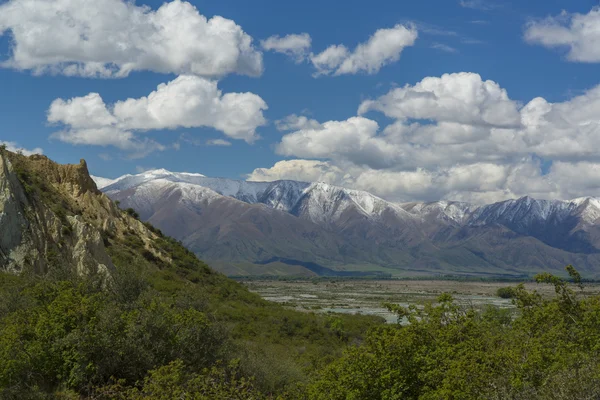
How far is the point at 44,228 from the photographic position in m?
60.9

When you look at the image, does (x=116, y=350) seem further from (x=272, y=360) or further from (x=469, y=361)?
(x=469, y=361)

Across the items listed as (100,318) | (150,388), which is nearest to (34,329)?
(100,318)

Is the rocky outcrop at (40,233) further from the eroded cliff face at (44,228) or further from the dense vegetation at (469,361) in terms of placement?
the dense vegetation at (469,361)

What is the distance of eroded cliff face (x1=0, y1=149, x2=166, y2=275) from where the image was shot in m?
55.8

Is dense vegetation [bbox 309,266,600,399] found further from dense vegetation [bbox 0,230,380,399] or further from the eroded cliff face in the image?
the eroded cliff face

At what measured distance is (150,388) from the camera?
78.9 ft

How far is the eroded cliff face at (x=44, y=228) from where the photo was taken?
55.8 meters

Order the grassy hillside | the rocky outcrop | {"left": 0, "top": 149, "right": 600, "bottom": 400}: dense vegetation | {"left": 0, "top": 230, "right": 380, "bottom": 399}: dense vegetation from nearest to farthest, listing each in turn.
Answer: {"left": 0, "top": 149, "right": 600, "bottom": 400}: dense vegetation → {"left": 0, "top": 230, "right": 380, "bottom": 399}: dense vegetation → the grassy hillside → the rocky outcrop

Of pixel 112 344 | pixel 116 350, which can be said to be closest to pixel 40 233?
pixel 112 344

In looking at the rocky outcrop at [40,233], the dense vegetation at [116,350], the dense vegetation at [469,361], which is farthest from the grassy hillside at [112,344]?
the dense vegetation at [469,361]

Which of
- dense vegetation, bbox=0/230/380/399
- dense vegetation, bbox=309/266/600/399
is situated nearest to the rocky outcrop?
dense vegetation, bbox=0/230/380/399

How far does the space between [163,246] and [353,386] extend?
68.2m

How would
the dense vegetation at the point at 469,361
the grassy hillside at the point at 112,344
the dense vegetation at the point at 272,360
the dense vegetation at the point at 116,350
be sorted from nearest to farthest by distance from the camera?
the dense vegetation at the point at 469,361 < the dense vegetation at the point at 272,360 < the dense vegetation at the point at 116,350 < the grassy hillside at the point at 112,344

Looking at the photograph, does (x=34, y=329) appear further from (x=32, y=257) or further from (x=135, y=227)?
(x=135, y=227)
